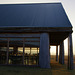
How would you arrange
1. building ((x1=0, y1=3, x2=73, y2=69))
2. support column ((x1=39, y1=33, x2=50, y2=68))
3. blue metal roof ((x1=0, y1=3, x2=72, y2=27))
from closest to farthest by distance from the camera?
support column ((x1=39, y1=33, x2=50, y2=68)), building ((x1=0, y1=3, x2=73, y2=69)), blue metal roof ((x1=0, y1=3, x2=72, y2=27))

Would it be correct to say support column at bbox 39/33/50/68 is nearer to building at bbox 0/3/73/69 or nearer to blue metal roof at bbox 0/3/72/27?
building at bbox 0/3/73/69

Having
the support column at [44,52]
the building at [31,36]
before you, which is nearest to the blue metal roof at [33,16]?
the building at [31,36]

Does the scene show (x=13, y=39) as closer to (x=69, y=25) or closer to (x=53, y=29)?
(x=53, y=29)

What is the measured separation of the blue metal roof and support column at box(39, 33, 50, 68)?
1108mm

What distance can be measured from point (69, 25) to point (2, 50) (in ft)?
20.4

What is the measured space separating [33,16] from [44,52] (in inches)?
161

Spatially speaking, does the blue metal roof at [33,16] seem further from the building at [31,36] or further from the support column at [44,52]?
the support column at [44,52]

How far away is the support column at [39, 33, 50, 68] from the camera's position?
1020 cm

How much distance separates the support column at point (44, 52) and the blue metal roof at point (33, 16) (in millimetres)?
1108

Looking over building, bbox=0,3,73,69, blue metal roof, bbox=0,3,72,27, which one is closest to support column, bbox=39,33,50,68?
building, bbox=0,3,73,69

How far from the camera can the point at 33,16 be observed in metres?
12.6

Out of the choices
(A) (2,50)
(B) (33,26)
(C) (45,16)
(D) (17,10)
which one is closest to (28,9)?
(D) (17,10)

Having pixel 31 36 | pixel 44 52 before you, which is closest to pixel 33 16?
pixel 31 36

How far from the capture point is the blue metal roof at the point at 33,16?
11.1 m
